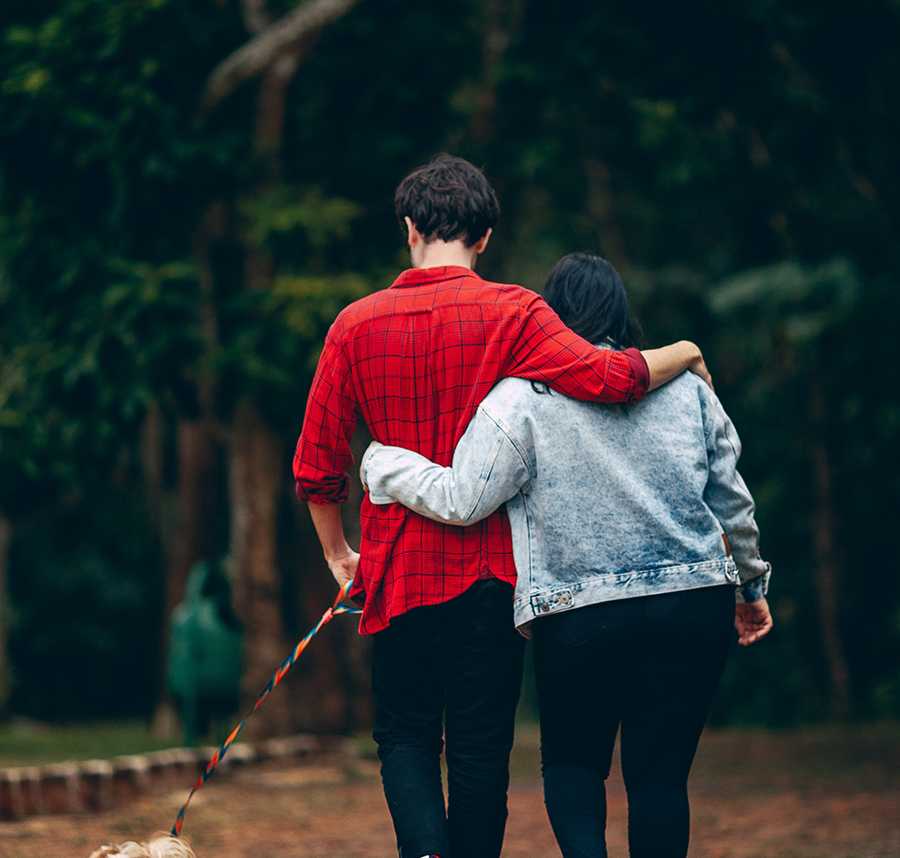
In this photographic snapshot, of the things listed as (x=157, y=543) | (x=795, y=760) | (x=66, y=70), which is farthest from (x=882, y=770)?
(x=157, y=543)

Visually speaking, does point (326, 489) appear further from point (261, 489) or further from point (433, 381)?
point (261, 489)

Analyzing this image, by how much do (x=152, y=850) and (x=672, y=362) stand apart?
1.55m

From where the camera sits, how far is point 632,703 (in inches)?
144

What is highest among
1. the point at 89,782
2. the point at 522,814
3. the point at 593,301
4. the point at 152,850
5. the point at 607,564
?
the point at 593,301

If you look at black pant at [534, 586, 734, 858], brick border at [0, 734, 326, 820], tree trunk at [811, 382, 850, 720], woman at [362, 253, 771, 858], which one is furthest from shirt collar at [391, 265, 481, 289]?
tree trunk at [811, 382, 850, 720]

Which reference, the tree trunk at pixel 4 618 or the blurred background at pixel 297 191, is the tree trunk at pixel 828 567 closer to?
the blurred background at pixel 297 191

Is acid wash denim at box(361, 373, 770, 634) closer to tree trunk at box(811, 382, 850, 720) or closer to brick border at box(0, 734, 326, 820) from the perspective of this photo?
brick border at box(0, 734, 326, 820)

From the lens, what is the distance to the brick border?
758cm

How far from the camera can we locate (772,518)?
59.5 feet

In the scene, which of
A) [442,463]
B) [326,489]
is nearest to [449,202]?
[442,463]

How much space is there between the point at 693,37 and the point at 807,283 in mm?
4144

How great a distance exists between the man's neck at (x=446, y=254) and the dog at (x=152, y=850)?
4.59ft

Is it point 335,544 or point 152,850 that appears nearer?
point 152,850

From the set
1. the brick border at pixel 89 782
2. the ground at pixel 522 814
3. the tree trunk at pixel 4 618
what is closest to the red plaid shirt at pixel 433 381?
the ground at pixel 522 814
